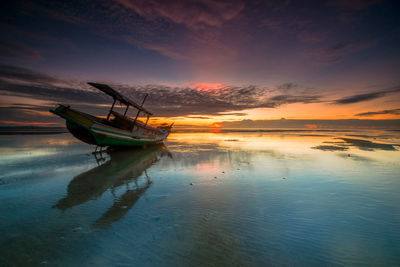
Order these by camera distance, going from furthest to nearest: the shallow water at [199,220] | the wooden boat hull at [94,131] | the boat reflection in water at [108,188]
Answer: the wooden boat hull at [94,131] → the boat reflection in water at [108,188] → the shallow water at [199,220]

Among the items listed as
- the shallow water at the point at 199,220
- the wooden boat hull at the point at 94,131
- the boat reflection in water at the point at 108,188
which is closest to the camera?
the shallow water at the point at 199,220

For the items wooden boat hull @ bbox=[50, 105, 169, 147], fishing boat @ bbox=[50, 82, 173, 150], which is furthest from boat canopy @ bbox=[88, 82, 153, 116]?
wooden boat hull @ bbox=[50, 105, 169, 147]

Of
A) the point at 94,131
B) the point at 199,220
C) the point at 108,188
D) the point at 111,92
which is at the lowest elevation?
the point at 108,188

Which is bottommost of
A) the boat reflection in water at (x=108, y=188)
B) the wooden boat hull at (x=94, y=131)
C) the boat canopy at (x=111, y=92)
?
the boat reflection in water at (x=108, y=188)

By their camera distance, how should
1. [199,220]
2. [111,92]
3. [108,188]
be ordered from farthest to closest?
1. [111,92]
2. [108,188]
3. [199,220]

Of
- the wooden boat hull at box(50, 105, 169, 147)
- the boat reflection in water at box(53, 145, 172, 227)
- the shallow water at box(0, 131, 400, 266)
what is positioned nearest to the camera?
the shallow water at box(0, 131, 400, 266)

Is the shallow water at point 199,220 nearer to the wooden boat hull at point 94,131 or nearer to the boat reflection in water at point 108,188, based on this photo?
the boat reflection in water at point 108,188

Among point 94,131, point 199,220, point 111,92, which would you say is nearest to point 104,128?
point 94,131

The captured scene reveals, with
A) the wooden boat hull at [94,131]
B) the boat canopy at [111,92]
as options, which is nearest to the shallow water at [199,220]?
the wooden boat hull at [94,131]

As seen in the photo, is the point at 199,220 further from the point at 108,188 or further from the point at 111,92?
the point at 111,92

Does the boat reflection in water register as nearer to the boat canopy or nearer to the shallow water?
the shallow water

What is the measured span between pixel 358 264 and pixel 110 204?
714 centimetres

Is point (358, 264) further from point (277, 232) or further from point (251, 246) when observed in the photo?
point (251, 246)

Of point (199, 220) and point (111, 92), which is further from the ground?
point (111, 92)
